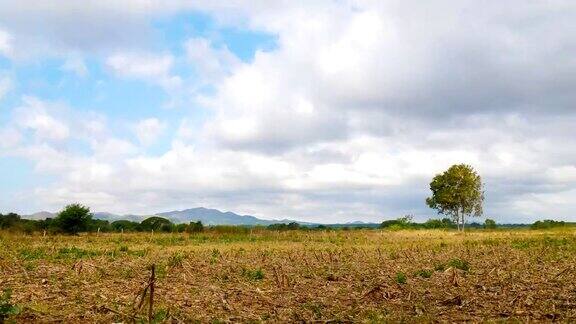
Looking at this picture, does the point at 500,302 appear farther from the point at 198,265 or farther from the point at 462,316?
the point at 198,265

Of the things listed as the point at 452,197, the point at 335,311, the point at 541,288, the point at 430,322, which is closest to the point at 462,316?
the point at 430,322

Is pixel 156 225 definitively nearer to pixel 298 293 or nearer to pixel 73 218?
pixel 73 218

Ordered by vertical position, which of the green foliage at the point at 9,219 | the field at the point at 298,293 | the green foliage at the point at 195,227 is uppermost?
the green foliage at the point at 9,219

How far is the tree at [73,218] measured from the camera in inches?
3264

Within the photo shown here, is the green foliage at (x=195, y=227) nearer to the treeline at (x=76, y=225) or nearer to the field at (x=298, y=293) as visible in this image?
the treeline at (x=76, y=225)

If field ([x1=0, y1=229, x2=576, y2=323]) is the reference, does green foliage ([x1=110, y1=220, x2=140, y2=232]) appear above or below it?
above

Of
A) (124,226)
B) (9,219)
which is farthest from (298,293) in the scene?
(124,226)

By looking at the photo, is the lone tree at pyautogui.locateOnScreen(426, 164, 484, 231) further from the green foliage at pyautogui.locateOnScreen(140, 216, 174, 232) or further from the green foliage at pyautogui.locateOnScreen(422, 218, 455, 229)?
the green foliage at pyautogui.locateOnScreen(140, 216, 174, 232)

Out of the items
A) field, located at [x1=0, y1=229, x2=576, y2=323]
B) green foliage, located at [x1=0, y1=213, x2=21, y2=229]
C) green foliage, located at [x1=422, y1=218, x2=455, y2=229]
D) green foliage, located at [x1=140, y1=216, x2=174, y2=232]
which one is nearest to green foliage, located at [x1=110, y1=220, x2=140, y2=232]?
green foliage, located at [x1=140, y1=216, x2=174, y2=232]

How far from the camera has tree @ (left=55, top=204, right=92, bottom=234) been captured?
8290cm

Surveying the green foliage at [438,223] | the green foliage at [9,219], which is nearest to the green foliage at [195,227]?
the green foliage at [9,219]

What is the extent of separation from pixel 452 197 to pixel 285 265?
9233cm

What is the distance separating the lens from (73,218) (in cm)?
8312

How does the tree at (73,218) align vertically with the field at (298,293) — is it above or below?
above
